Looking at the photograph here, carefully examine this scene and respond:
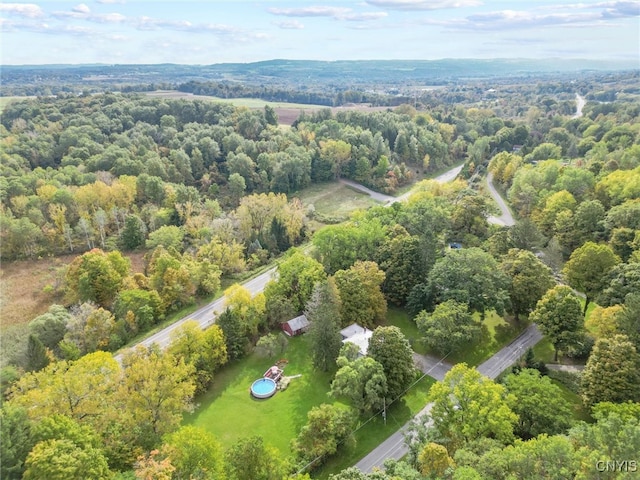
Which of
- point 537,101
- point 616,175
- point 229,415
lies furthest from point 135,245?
point 537,101

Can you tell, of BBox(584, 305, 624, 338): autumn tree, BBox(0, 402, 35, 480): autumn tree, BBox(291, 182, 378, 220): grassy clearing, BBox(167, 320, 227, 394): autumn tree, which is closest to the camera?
BBox(0, 402, 35, 480): autumn tree

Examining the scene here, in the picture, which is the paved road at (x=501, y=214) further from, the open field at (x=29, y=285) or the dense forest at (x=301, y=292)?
the open field at (x=29, y=285)

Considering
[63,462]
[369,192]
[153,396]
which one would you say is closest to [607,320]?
[153,396]

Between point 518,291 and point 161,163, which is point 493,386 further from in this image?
point 161,163

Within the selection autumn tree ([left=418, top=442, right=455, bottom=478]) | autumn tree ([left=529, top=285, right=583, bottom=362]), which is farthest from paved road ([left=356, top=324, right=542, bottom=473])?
autumn tree ([left=418, top=442, right=455, bottom=478])

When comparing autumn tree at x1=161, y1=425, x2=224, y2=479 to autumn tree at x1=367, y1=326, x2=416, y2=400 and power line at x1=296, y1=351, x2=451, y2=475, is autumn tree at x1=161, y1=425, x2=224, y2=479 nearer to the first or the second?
power line at x1=296, y1=351, x2=451, y2=475
